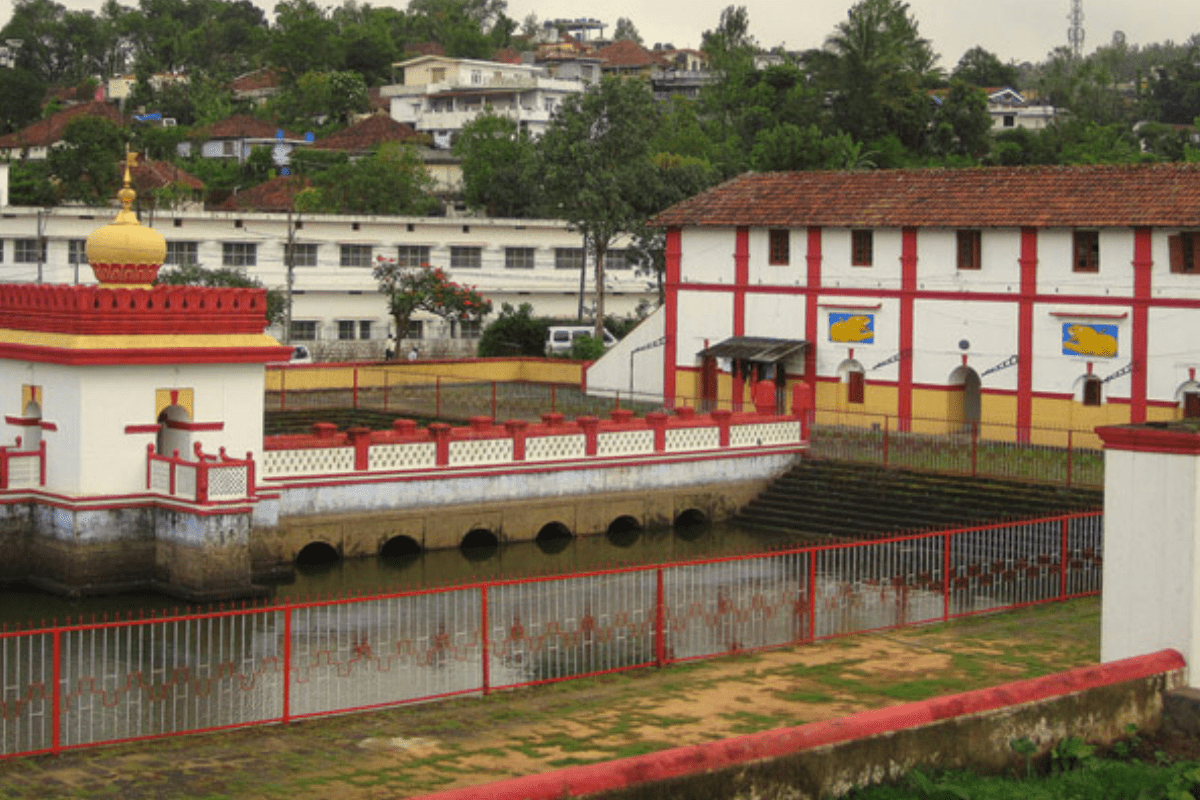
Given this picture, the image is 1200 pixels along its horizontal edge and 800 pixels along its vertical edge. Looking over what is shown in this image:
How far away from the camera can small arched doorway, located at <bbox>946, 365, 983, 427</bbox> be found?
4516 centimetres

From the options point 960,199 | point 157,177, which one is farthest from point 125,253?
point 157,177

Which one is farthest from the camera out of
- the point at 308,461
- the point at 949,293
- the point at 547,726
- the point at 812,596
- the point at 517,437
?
the point at 949,293

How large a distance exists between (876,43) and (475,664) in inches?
2719

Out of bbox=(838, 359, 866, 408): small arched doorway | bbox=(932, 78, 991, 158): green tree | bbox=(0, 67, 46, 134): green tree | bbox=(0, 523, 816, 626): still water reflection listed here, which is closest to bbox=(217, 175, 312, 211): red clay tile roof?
bbox=(932, 78, 991, 158): green tree

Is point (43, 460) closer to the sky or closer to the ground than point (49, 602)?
closer to the sky

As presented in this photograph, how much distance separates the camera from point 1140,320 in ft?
136

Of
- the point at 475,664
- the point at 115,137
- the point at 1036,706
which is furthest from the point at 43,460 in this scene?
the point at 115,137

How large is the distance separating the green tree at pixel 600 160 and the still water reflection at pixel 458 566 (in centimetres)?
2454

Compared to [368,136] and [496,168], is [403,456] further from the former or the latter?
[368,136]

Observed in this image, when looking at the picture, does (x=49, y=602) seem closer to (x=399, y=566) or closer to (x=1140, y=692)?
(x=399, y=566)

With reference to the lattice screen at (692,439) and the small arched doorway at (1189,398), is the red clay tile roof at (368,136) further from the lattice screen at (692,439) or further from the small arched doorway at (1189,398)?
the small arched doorway at (1189,398)

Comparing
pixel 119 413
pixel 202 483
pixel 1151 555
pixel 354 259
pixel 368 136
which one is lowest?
pixel 202 483

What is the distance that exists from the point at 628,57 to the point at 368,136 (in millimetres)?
53683

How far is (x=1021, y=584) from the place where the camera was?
25.6 m
